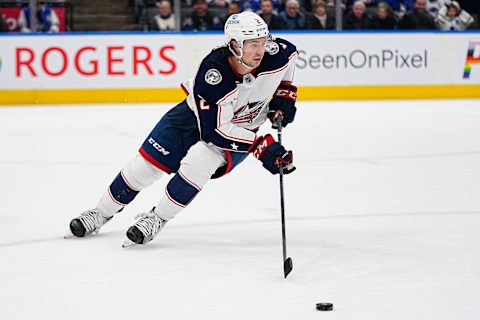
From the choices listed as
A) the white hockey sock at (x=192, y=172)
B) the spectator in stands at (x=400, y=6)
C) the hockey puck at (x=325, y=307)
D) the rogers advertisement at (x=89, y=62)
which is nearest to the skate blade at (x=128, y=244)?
the white hockey sock at (x=192, y=172)

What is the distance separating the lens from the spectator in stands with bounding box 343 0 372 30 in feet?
36.2

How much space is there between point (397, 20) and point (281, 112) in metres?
7.63

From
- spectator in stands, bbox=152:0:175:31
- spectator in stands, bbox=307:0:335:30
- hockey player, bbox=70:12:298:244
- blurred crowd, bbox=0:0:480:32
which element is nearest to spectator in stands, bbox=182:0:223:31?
blurred crowd, bbox=0:0:480:32

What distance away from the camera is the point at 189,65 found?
425 inches

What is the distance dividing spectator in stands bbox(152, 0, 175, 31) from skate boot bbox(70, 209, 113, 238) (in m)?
7.11

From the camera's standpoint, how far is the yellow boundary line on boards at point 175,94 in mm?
10617

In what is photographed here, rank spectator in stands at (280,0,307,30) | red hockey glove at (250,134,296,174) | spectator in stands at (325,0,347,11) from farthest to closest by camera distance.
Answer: spectator in stands at (325,0,347,11)
spectator in stands at (280,0,307,30)
red hockey glove at (250,134,296,174)

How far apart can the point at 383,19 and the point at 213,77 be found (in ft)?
25.7

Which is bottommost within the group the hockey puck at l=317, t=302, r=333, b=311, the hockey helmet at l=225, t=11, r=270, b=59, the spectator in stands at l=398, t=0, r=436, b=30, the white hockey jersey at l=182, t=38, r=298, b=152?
the spectator in stands at l=398, t=0, r=436, b=30

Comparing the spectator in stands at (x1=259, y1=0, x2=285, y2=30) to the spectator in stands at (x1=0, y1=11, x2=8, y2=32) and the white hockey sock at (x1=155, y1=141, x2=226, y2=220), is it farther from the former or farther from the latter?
the white hockey sock at (x1=155, y1=141, x2=226, y2=220)

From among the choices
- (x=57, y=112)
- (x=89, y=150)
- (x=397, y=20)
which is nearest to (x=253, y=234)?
(x=89, y=150)

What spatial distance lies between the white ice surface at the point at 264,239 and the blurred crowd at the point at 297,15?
12.4ft

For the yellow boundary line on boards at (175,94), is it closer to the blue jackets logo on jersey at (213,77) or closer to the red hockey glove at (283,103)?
the red hockey glove at (283,103)

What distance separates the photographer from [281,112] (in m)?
3.88
